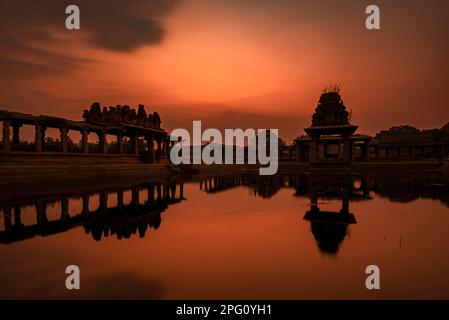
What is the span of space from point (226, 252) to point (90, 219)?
781 centimetres

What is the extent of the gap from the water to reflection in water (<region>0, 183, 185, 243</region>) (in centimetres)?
5

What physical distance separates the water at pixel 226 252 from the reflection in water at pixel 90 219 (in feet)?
0.17

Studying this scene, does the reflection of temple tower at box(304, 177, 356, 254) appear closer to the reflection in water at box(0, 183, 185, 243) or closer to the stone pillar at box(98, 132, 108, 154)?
the reflection in water at box(0, 183, 185, 243)

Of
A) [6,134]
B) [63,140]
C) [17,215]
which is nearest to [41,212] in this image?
[17,215]

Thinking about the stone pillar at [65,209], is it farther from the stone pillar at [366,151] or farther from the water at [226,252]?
the stone pillar at [366,151]

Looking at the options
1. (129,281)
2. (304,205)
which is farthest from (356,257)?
(304,205)

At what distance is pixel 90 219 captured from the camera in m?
13.1

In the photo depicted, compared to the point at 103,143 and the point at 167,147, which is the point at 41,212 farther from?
the point at 167,147

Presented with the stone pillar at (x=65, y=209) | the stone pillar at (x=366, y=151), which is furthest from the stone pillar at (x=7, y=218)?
the stone pillar at (x=366, y=151)

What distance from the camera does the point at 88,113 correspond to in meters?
44.8

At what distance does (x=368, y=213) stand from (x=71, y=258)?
42.8ft
